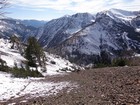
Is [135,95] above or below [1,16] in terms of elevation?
below

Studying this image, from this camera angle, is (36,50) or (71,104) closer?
(71,104)

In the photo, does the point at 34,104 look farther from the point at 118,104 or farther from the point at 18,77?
the point at 18,77

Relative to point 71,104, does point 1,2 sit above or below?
above

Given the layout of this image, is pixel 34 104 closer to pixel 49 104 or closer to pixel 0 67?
pixel 49 104

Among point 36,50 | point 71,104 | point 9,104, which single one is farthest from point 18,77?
point 36,50

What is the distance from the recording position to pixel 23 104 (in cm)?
2006

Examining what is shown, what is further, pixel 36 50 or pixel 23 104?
pixel 36 50

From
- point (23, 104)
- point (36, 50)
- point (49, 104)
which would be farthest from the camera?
point (36, 50)

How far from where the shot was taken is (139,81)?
21.2 m

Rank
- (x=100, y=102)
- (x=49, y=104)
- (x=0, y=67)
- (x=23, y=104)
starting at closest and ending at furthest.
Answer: (x=100, y=102) → (x=49, y=104) → (x=23, y=104) → (x=0, y=67)

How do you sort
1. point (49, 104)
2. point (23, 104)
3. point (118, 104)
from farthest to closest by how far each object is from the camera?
point (23, 104)
point (49, 104)
point (118, 104)

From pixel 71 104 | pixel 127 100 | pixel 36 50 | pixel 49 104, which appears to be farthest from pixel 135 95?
pixel 36 50

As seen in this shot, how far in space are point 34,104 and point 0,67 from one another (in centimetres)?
3954

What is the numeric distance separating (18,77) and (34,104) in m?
30.8
